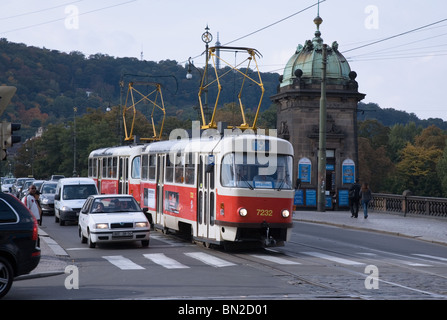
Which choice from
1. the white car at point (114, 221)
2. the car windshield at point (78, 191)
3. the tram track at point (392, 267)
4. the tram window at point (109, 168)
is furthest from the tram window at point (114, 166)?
the tram track at point (392, 267)

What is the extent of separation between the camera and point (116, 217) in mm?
19781

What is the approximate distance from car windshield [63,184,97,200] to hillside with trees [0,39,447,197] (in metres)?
12.1

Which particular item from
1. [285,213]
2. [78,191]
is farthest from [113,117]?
[285,213]

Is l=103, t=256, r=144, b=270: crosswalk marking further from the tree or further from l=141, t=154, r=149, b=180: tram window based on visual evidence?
the tree

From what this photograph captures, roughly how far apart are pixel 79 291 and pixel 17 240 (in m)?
1.34

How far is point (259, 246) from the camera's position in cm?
1981

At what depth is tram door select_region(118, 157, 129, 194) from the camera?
3251 cm

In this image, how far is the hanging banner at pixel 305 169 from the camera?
1826 inches

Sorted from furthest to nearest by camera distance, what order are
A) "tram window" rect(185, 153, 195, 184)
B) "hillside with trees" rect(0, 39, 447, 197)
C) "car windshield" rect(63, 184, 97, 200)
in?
"hillside with trees" rect(0, 39, 447, 197) → "car windshield" rect(63, 184, 97, 200) → "tram window" rect(185, 153, 195, 184)

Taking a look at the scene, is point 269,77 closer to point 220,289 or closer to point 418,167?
point 418,167

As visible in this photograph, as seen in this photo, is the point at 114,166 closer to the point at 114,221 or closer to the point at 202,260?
the point at 114,221

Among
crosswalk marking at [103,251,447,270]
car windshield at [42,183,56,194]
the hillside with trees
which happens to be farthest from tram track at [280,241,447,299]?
the hillside with trees

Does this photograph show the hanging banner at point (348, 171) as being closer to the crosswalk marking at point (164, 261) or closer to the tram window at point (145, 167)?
the tram window at point (145, 167)

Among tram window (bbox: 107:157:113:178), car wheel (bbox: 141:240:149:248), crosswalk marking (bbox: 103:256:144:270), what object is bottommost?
crosswalk marking (bbox: 103:256:144:270)
